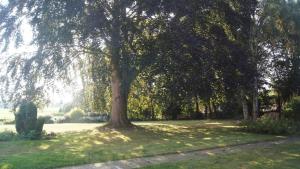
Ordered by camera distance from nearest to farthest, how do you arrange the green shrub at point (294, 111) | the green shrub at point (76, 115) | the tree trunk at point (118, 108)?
1. the tree trunk at point (118, 108)
2. the green shrub at point (294, 111)
3. the green shrub at point (76, 115)

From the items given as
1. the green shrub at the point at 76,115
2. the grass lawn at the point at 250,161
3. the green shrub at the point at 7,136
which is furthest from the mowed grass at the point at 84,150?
the green shrub at the point at 76,115

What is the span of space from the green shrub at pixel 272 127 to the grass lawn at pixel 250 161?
6460 mm

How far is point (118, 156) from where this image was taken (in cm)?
1291

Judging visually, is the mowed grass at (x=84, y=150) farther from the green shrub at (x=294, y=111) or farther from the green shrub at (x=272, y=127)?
the green shrub at (x=294, y=111)

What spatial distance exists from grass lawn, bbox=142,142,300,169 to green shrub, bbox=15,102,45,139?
985 centimetres

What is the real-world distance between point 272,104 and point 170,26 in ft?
62.9

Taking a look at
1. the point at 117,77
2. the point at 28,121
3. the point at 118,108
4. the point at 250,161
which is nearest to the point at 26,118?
the point at 28,121

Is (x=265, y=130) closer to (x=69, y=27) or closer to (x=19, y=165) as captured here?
(x=69, y=27)

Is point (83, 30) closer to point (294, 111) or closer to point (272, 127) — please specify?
point (272, 127)

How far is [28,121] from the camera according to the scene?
1995 cm

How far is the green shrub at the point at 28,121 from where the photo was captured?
65.1 ft

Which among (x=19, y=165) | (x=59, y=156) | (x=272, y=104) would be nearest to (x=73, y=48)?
(x=59, y=156)

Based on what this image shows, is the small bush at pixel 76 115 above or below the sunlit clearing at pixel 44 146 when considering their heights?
above

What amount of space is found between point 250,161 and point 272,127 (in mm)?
9655
